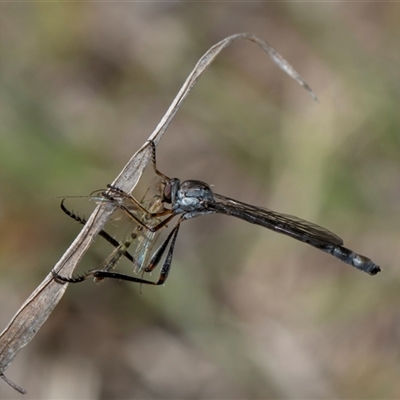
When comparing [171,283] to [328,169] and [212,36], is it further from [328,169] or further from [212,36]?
[212,36]

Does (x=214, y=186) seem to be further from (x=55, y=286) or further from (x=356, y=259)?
(x=55, y=286)

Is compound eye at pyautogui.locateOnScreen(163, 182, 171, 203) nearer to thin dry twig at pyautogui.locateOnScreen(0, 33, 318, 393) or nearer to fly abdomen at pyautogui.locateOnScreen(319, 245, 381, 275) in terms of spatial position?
thin dry twig at pyautogui.locateOnScreen(0, 33, 318, 393)

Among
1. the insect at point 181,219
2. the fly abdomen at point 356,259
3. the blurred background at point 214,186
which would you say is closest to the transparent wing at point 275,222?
the insect at point 181,219

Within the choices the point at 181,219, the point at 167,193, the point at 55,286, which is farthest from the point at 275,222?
the point at 55,286

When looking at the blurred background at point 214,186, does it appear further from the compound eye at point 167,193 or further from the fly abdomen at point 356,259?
the compound eye at point 167,193

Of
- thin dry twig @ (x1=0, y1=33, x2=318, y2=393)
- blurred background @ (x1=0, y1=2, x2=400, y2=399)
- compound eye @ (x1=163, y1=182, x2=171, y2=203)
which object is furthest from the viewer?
blurred background @ (x1=0, y1=2, x2=400, y2=399)

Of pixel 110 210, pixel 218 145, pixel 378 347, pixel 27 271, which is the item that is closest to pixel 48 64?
pixel 218 145

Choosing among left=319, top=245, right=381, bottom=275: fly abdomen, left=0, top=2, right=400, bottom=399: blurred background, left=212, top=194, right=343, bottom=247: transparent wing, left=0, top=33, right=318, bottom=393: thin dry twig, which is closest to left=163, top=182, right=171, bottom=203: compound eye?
left=212, top=194, right=343, bottom=247: transparent wing
